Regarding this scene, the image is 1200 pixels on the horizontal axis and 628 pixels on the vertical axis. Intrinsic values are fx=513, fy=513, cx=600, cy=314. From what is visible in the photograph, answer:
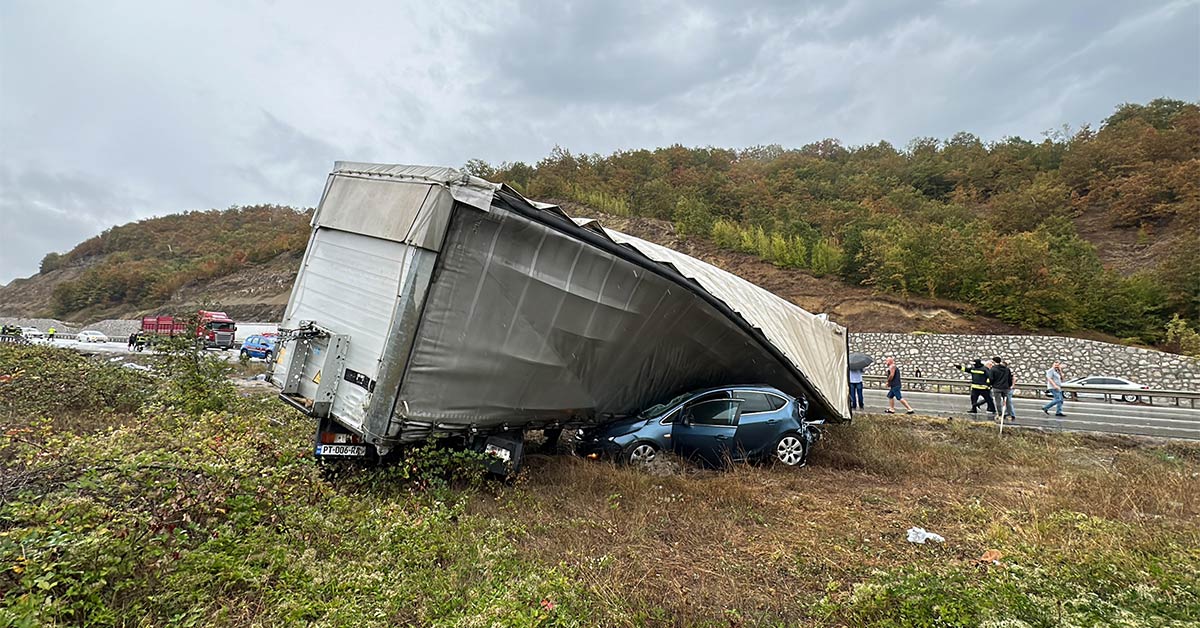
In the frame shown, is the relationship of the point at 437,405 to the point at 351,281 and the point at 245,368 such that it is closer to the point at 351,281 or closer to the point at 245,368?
the point at 351,281

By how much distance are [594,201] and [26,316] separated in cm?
7529

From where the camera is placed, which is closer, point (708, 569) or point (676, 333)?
point (708, 569)

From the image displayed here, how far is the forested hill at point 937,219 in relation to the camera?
75.6 ft

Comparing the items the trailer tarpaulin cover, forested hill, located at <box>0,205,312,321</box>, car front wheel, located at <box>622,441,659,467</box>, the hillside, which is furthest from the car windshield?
forested hill, located at <box>0,205,312,321</box>

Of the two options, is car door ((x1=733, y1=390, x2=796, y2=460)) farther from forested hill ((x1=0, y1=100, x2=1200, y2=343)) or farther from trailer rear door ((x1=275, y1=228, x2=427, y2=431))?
forested hill ((x1=0, y1=100, x2=1200, y2=343))

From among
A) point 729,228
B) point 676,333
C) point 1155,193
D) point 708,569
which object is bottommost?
point 708,569

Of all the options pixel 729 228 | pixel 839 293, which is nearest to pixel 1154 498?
pixel 839 293

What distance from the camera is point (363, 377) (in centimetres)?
492

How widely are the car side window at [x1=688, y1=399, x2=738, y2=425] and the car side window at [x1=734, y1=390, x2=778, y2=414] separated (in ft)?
0.45

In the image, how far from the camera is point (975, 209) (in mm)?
38969

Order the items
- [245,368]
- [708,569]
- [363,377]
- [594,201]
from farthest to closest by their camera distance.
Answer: [594,201]
[245,368]
[363,377]
[708,569]

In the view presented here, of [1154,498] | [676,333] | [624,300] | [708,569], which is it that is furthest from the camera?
[676,333]

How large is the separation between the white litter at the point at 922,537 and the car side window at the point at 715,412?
114 inches

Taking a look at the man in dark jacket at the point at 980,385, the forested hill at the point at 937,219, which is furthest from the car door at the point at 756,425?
the forested hill at the point at 937,219
